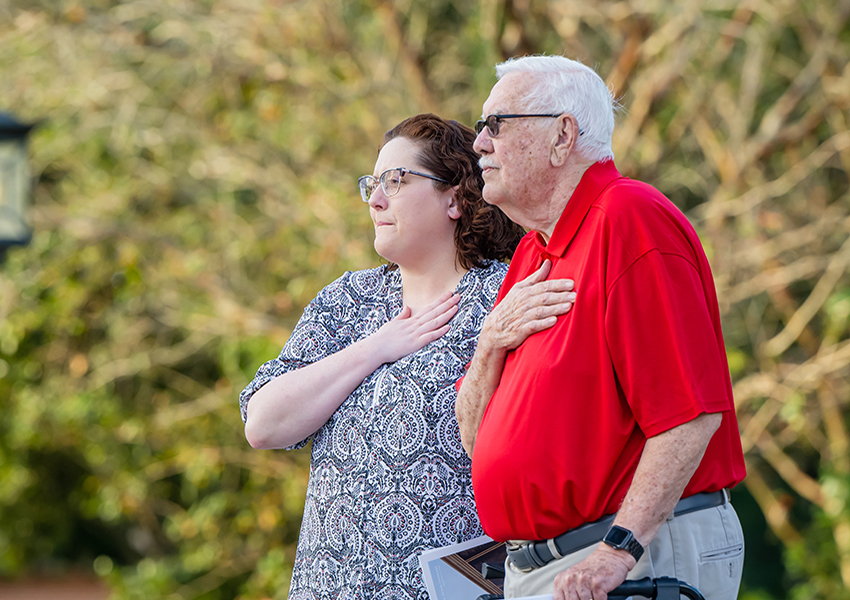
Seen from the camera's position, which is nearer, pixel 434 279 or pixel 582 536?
pixel 582 536

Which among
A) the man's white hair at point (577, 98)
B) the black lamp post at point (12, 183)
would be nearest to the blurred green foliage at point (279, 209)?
the black lamp post at point (12, 183)

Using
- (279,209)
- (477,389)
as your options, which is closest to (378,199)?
(477,389)

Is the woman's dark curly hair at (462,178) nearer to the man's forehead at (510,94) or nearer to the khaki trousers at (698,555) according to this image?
the man's forehead at (510,94)

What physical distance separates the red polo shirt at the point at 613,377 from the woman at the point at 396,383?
378mm

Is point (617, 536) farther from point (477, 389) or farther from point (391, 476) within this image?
point (391, 476)

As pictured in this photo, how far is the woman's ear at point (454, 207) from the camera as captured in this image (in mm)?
2062

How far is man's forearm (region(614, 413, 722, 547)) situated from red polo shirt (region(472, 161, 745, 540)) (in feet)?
0.07

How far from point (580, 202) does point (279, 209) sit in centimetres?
417

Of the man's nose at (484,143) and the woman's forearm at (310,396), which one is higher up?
the man's nose at (484,143)

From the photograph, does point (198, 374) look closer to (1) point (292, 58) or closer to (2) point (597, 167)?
(1) point (292, 58)

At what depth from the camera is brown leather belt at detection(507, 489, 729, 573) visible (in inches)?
57.1

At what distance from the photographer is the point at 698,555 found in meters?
1.44

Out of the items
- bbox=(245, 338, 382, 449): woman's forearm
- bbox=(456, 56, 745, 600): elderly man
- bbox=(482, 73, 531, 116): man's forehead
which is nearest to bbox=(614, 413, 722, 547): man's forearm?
bbox=(456, 56, 745, 600): elderly man

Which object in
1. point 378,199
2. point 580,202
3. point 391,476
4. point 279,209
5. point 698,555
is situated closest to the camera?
point 698,555
